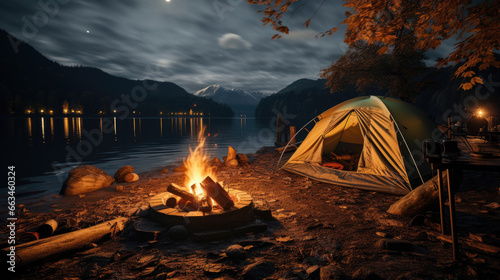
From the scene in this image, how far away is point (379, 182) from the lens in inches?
299

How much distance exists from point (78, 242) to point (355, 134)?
35.7 ft

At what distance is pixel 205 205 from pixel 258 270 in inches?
81.8

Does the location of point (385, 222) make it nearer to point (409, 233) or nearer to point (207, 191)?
point (409, 233)

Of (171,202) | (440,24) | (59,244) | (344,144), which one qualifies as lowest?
(59,244)

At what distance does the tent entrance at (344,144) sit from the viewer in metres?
10.4

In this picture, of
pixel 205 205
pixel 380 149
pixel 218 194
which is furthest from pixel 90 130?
pixel 380 149

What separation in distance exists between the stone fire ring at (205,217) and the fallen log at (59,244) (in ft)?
2.95

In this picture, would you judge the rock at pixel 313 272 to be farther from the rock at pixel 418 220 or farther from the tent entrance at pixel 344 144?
the tent entrance at pixel 344 144

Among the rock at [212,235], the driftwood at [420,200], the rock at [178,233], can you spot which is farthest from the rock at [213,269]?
the driftwood at [420,200]

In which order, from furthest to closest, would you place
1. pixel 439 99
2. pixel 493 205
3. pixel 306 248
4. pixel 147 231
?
pixel 439 99 → pixel 493 205 → pixel 147 231 → pixel 306 248

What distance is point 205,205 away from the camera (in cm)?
517

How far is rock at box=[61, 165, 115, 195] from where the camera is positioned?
8.86 metres

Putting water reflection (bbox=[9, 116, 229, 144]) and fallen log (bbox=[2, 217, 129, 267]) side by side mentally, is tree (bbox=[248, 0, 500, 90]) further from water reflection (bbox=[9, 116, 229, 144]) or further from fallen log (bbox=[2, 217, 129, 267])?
water reflection (bbox=[9, 116, 229, 144])

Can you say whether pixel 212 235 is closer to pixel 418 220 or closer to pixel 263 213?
pixel 263 213
